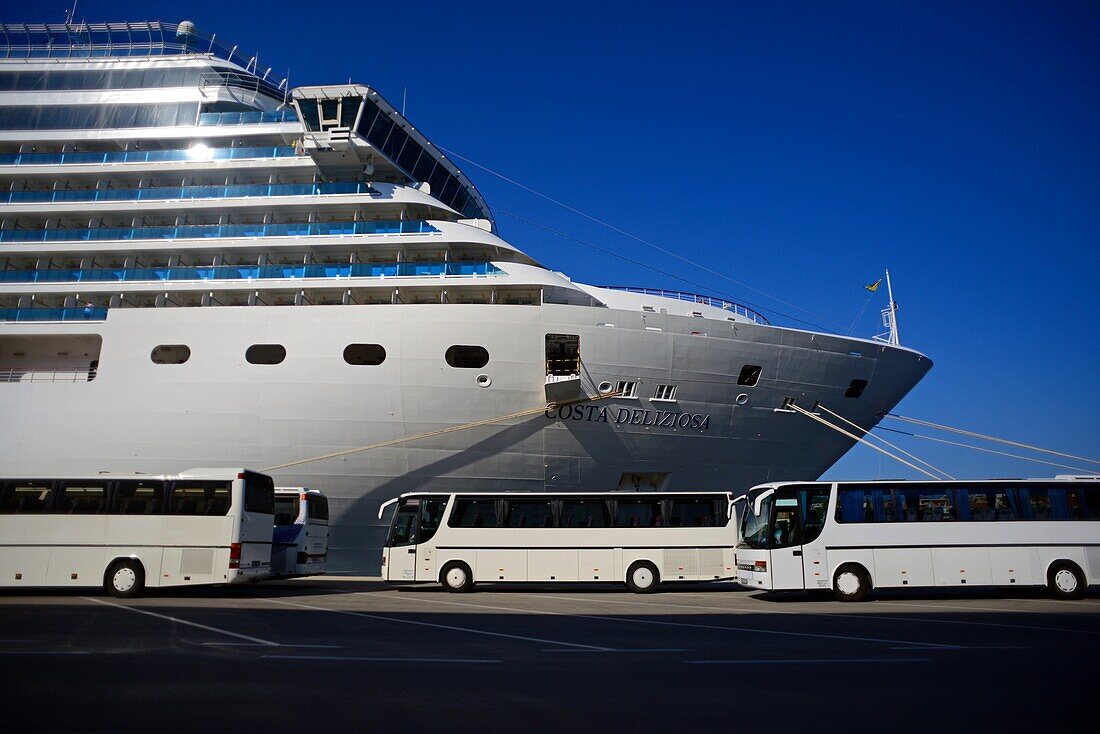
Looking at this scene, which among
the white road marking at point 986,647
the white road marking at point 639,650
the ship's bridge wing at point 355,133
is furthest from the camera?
the ship's bridge wing at point 355,133

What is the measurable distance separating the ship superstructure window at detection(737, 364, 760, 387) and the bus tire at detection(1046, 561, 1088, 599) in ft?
23.6

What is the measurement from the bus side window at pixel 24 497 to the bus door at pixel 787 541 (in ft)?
45.6

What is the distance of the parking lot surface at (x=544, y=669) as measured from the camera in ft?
14.4

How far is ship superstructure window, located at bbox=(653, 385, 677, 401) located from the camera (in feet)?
A: 58.1

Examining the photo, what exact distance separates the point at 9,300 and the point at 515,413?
47.5ft

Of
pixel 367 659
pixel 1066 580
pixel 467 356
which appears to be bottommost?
pixel 367 659

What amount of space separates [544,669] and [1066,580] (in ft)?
40.8

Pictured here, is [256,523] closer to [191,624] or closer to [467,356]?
[191,624]

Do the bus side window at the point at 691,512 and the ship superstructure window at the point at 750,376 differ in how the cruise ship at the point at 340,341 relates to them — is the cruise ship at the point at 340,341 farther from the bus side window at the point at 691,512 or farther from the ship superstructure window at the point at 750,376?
the bus side window at the point at 691,512

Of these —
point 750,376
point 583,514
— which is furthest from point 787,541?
point 750,376

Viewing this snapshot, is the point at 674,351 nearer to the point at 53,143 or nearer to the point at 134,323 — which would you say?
the point at 134,323

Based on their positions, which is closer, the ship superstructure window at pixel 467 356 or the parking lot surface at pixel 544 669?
the parking lot surface at pixel 544 669

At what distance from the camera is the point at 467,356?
17609 mm

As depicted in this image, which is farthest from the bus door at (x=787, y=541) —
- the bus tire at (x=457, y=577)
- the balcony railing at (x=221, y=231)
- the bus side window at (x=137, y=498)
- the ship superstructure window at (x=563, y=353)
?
the bus side window at (x=137, y=498)
